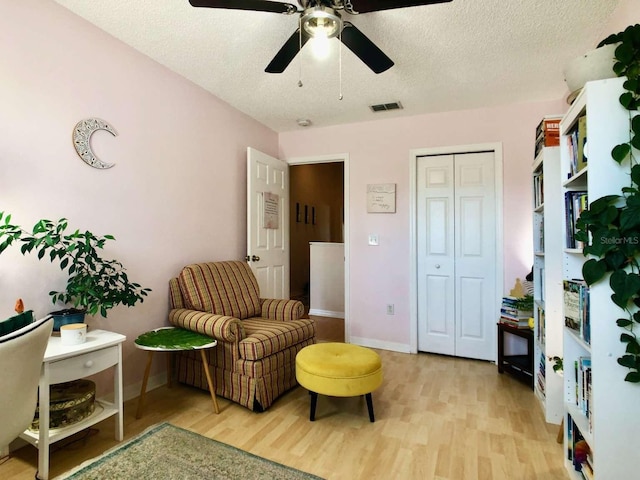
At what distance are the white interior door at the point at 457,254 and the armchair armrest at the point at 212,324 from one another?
2.01 m

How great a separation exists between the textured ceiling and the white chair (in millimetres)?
1765

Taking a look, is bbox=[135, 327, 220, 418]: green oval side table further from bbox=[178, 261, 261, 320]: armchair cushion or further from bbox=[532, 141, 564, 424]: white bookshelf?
bbox=[532, 141, 564, 424]: white bookshelf

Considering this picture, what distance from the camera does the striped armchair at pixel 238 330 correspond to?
221cm

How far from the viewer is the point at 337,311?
5.02 meters

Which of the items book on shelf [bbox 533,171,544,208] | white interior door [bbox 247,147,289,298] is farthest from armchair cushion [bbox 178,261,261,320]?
book on shelf [bbox 533,171,544,208]

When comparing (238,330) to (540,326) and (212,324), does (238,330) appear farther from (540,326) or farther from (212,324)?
(540,326)

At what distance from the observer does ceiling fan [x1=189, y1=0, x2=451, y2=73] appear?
1457mm

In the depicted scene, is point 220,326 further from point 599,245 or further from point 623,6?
point 623,6

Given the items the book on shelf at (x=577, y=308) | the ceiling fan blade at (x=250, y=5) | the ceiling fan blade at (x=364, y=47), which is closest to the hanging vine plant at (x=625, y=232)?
the book on shelf at (x=577, y=308)

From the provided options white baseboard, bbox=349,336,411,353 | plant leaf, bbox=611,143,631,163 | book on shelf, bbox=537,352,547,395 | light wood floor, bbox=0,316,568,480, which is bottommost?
light wood floor, bbox=0,316,568,480

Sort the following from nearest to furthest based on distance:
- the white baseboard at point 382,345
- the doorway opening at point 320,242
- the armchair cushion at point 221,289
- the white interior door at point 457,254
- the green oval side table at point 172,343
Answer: the green oval side table at point 172,343, the armchair cushion at point 221,289, the white interior door at point 457,254, the white baseboard at point 382,345, the doorway opening at point 320,242

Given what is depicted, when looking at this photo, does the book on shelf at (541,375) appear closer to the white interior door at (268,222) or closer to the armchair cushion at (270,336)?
the armchair cushion at (270,336)

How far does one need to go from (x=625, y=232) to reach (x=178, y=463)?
216cm

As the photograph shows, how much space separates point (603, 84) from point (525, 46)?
1154mm
